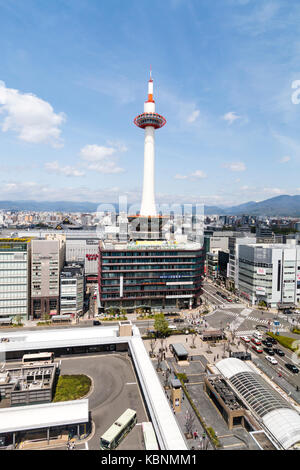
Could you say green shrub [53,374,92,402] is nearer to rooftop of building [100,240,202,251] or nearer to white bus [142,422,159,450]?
white bus [142,422,159,450]

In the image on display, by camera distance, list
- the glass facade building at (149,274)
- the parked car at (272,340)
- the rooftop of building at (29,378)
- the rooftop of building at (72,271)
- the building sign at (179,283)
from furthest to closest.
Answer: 1. the building sign at (179,283)
2. the glass facade building at (149,274)
3. the rooftop of building at (72,271)
4. the parked car at (272,340)
5. the rooftop of building at (29,378)

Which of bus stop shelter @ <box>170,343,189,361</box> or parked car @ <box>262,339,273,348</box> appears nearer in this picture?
bus stop shelter @ <box>170,343,189,361</box>

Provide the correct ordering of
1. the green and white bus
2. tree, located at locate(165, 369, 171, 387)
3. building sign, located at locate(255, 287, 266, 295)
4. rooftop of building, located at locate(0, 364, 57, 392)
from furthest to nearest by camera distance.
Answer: building sign, located at locate(255, 287, 266, 295)
tree, located at locate(165, 369, 171, 387)
rooftop of building, located at locate(0, 364, 57, 392)
the green and white bus

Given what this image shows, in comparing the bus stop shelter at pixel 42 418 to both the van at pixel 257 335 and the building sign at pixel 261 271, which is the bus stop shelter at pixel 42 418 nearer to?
the van at pixel 257 335

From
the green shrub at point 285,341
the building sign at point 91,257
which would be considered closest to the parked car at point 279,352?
the green shrub at point 285,341

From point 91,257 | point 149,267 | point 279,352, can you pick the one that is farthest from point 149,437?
point 91,257

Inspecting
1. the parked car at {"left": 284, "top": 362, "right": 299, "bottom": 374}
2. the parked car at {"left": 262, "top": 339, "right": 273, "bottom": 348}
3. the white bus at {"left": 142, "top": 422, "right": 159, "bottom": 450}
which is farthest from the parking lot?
the parked car at {"left": 262, "top": 339, "right": 273, "bottom": 348}
